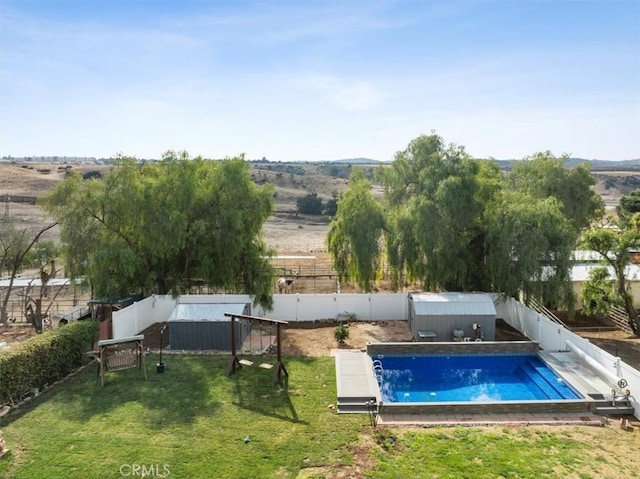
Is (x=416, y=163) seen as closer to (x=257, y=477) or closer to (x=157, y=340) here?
(x=157, y=340)

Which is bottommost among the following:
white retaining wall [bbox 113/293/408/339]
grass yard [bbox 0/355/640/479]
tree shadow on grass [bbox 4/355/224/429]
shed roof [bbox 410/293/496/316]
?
grass yard [bbox 0/355/640/479]

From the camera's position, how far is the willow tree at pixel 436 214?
20844 millimetres

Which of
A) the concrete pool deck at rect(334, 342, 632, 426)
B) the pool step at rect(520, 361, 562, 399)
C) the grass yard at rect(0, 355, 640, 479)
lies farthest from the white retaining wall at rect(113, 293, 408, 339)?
the concrete pool deck at rect(334, 342, 632, 426)

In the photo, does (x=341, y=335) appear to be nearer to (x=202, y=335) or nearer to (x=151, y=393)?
(x=202, y=335)

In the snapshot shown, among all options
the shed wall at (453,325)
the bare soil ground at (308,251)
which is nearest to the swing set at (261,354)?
the bare soil ground at (308,251)

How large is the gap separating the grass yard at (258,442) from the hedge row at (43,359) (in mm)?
601

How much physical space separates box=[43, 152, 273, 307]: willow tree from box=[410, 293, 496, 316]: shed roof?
273 inches

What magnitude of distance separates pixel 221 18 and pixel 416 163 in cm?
1107

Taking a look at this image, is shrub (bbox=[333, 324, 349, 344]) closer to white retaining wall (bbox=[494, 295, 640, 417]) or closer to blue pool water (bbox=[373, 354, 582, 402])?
blue pool water (bbox=[373, 354, 582, 402])

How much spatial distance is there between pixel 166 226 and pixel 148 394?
767 cm

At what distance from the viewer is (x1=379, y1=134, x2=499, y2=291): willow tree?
68.4 ft

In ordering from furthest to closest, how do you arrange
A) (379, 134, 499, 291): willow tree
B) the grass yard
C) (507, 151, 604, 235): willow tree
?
(507, 151, 604, 235): willow tree, (379, 134, 499, 291): willow tree, the grass yard

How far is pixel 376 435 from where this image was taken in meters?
11.8

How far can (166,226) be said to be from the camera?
19.5 meters
